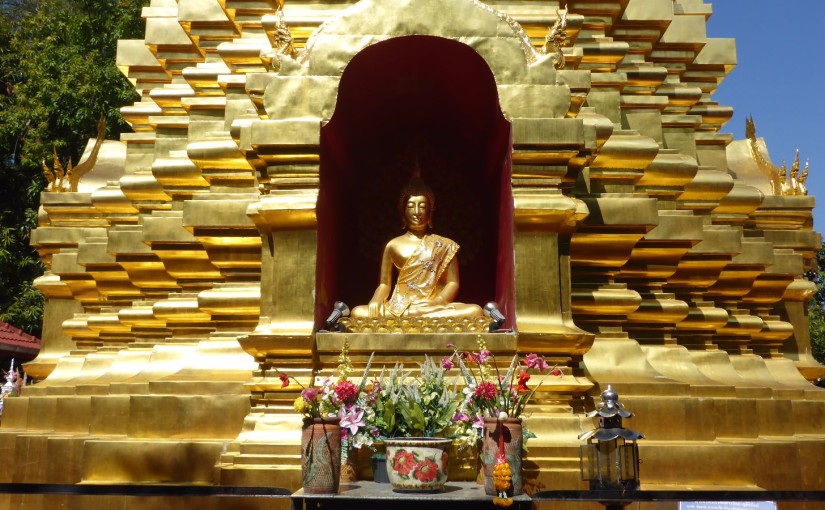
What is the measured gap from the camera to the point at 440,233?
9.30 meters

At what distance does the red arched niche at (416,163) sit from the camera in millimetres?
8000

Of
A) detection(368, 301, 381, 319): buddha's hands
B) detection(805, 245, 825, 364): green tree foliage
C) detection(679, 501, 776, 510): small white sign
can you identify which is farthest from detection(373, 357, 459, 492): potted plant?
detection(805, 245, 825, 364): green tree foliage

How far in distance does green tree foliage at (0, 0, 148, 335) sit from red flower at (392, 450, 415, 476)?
18.4 meters

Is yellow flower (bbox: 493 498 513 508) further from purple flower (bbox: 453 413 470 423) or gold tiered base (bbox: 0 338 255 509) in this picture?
gold tiered base (bbox: 0 338 255 509)

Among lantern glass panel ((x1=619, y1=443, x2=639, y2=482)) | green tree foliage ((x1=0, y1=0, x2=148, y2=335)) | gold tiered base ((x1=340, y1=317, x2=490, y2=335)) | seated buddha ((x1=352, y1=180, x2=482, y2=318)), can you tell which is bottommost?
lantern glass panel ((x1=619, y1=443, x2=639, y2=482))

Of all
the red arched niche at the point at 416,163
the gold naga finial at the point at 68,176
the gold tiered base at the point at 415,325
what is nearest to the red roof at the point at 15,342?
the gold naga finial at the point at 68,176

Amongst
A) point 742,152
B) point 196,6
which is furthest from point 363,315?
point 742,152

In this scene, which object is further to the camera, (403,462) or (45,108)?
(45,108)

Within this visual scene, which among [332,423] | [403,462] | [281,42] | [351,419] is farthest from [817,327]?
[332,423]

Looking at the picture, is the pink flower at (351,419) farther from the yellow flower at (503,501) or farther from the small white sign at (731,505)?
the small white sign at (731,505)

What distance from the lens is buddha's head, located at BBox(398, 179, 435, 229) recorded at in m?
8.73

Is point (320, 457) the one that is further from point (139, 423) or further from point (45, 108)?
point (45, 108)

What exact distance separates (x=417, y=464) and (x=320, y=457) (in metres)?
0.63

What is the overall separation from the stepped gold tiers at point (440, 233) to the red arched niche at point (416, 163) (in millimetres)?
29
